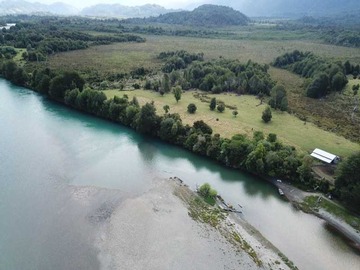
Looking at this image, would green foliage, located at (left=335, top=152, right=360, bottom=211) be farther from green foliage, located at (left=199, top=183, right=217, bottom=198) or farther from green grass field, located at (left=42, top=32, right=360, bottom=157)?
green foliage, located at (left=199, top=183, right=217, bottom=198)

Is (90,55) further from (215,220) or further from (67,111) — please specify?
(215,220)

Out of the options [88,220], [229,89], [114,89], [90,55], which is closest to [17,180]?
[88,220]

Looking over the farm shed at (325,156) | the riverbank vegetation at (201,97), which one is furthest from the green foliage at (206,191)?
the farm shed at (325,156)

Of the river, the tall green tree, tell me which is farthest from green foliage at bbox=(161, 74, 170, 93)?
the river

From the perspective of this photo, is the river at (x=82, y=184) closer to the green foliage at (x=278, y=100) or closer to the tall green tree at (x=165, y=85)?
the tall green tree at (x=165, y=85)

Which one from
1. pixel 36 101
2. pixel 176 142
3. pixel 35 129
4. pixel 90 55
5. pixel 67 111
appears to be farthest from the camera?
pixel 90 55

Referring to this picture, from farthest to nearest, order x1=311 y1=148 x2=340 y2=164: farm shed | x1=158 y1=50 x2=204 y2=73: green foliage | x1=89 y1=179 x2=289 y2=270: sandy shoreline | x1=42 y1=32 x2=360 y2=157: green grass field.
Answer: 1. x1=158 y1=50 x2=204 y2=73: green foliage
2. x1=42 y1=32 x2=360 y2=157: green grass field
3. x1=311 y1=148 x2=340 y2=164: farm shed
4. x1=89 y1=179 x2=289 y2=270: sandy shoreline
